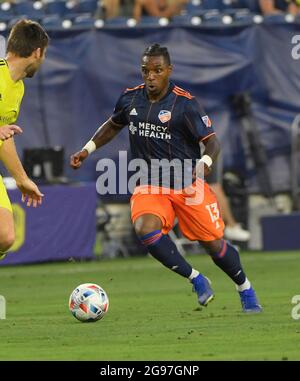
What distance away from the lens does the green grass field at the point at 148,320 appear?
9273 mm

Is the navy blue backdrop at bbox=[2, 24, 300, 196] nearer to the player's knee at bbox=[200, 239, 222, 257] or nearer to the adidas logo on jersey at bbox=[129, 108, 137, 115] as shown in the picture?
the adidas logo on jersey at bbox=[129, 108, 137, 115]

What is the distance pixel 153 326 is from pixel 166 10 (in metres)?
12.4

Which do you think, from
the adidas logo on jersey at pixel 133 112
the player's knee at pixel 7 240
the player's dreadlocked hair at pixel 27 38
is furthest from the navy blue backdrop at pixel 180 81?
the player's knee at pixel 7 240

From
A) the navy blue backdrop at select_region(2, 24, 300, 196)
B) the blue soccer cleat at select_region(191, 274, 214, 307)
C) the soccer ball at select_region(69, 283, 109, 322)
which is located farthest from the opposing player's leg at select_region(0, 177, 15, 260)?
the navy blue backdrop at select_region(2, 24, 300, 196)

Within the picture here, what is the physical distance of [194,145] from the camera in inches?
487

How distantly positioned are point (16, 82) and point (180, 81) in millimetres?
10922

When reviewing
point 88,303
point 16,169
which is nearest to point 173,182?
point 88,303

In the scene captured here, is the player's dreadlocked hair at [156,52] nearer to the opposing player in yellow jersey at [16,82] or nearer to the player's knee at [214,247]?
the opposing player in yellow jersey at [16,82]

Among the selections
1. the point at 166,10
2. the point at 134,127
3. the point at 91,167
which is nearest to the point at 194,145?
the point at 134,127

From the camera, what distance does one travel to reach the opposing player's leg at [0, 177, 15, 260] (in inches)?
413

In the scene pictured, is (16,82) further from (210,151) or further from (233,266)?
(233,266)

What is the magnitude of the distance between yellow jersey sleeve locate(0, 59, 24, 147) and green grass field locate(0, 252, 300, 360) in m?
1.78

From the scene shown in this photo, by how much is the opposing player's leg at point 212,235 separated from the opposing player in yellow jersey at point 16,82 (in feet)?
5.73

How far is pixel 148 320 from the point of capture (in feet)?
38.1
